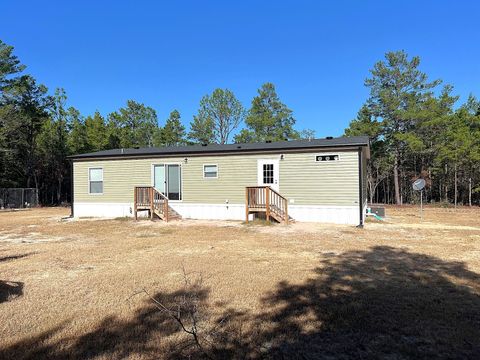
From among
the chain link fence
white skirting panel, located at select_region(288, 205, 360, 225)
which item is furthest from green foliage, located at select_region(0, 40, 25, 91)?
white skirting panel, located at select_region(288, 205, 360, 225)

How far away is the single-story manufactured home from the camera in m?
11.8

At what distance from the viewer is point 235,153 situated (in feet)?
43.6

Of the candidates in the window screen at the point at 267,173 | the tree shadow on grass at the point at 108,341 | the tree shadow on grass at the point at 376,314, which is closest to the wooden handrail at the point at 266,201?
the window screen at the point at 267,173

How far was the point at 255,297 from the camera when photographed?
13.3 ft

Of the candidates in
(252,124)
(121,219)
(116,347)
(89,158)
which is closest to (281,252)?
(116,347)

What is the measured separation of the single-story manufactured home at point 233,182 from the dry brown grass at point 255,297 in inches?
155

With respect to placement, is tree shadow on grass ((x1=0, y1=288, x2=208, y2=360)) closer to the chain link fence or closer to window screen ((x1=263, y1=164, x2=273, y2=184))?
window screen ((x1=263, y1=164, x2=273, y2=184))

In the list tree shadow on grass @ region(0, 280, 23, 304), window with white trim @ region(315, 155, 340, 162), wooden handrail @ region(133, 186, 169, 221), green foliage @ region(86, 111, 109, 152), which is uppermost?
green foliage @ region(86, 111, 109, 152)

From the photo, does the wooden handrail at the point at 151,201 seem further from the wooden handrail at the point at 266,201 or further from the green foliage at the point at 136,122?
the green foliage at the point at 136,122

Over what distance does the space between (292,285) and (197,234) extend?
528 cm

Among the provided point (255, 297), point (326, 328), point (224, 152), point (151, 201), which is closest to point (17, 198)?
point (151, 201)

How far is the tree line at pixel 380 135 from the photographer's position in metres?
23.1

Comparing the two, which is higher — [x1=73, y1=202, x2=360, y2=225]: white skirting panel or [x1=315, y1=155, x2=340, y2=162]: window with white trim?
[x1=315, y1=155, x2=340, y2=162]: window with white trim

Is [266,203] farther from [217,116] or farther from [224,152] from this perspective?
[217,116]
